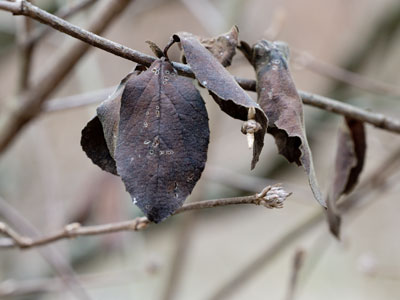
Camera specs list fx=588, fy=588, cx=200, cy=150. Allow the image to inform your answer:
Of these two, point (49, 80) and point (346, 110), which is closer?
point (346, 110)

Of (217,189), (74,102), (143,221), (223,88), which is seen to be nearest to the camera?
(223,88)

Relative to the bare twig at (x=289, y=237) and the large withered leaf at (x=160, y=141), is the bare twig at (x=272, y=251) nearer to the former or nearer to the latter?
the bare twig at (x=289, y=237)

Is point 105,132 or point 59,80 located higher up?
point 105,132

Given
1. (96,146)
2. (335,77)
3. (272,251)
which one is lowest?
(272,251)

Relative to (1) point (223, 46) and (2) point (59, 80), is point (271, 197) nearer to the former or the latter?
(1) point (223, 46)

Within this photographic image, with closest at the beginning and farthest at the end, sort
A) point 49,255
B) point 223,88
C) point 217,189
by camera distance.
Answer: point 223,88 < point 49,255 < point 217,189

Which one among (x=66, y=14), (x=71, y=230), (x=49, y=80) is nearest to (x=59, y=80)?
(x=49, y=80)

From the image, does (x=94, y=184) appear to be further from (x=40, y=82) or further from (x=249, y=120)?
(x=249, y=120)
